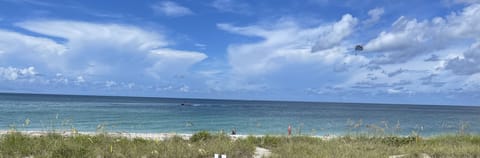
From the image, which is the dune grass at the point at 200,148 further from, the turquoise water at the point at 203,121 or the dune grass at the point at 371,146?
the turquoise water at the point at 203,121

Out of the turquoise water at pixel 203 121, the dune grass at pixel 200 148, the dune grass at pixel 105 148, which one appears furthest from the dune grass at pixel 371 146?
the turquoise water at pixel 203 121

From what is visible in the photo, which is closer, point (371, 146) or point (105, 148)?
point (105, 148)

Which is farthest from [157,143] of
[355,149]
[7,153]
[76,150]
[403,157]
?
[403,157]

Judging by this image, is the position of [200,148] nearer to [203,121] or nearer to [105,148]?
[105,148]

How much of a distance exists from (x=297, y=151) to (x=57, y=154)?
5.22m

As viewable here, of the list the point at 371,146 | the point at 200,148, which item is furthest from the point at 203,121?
the point at 200,148

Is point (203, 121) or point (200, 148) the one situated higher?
point (200, 148)

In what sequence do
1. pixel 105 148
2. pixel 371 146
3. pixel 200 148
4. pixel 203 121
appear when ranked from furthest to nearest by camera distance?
1. pixel 203 121
2. pixel 371 146
3. pixel 200 148
4. pixel 105 148

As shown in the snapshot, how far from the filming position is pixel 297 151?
29.5 feet

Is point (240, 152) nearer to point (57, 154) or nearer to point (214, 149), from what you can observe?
point (214, 149)

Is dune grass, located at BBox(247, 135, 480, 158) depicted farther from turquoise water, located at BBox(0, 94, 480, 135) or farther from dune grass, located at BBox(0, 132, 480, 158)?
turquoise water, located at BBox(0, 94, 480, 135)

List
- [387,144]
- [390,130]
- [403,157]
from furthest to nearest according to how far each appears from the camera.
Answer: [390,130] → [387,144] → [403,157]

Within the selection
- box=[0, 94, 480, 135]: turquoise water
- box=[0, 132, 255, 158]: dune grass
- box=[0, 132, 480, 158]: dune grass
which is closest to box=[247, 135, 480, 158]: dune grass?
box=[0, 132, 480, 158]: dune grass

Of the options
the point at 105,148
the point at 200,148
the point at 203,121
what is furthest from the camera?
the point at 203,121
